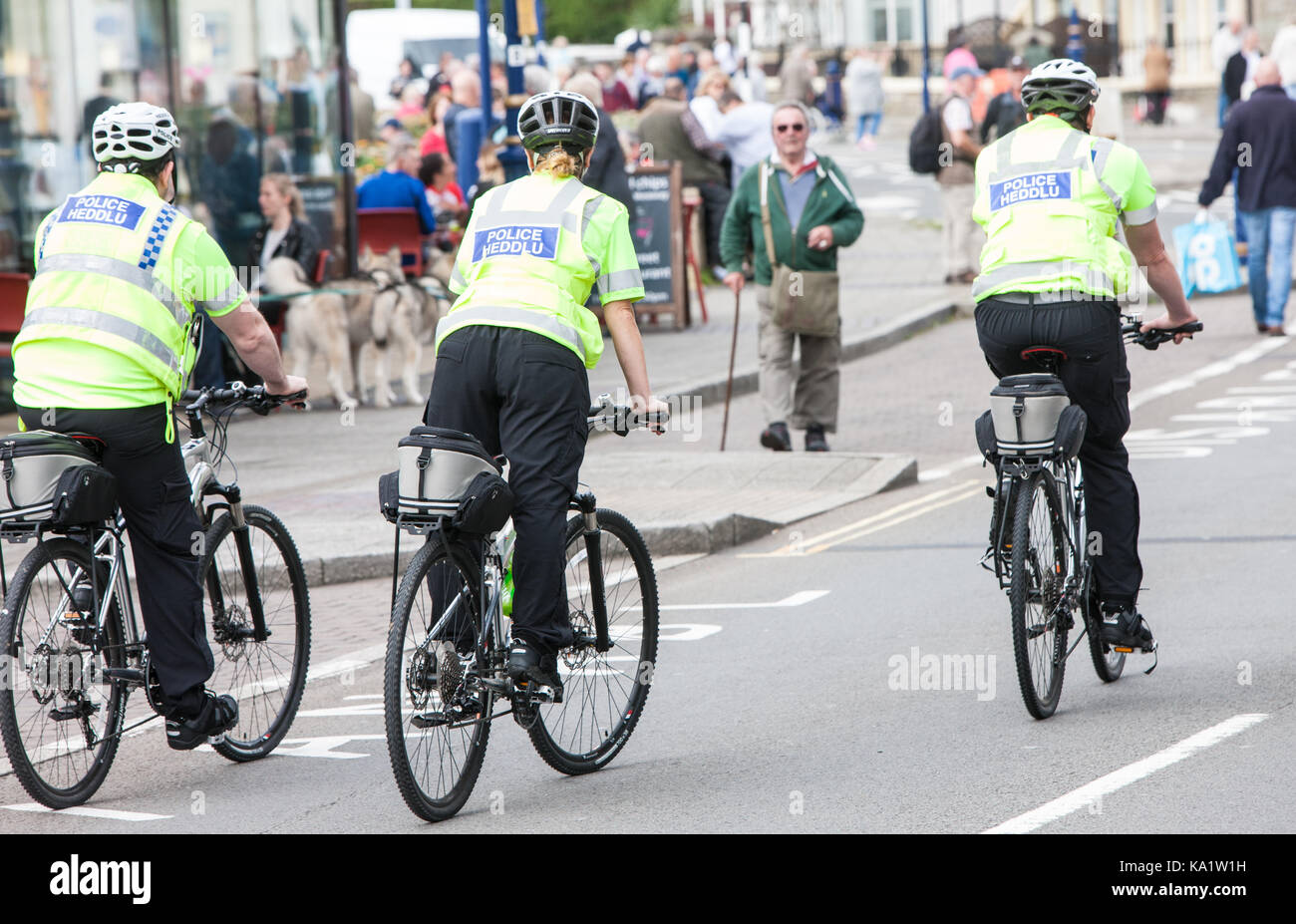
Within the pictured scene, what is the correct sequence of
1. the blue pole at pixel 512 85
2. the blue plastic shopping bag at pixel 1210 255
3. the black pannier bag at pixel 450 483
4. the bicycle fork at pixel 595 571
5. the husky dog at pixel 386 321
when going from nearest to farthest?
the black pannier bag at pixel 450 483 < the bicycle fork at pixel 595 571 < the husky dog at pixel 386 321 < the blue pole at pixel 512 85 < the blue plastic shopping bag at pixel 1210 255

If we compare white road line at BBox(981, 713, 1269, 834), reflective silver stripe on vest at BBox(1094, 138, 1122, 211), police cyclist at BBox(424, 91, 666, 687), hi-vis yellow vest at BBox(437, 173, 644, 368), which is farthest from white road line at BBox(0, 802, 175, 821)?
reflective silver stripe on vest at BBox(1094, 138, 1122, 211)

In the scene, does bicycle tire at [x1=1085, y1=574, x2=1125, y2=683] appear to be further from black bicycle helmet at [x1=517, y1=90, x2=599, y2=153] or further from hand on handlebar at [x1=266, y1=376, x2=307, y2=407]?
hand on handlebar at [x1=266, y1=376, x2=307, y2=407]

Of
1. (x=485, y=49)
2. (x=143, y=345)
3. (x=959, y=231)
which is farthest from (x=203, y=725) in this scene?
(x=959, y=231)

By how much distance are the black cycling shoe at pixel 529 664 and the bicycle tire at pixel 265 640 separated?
1086 mm

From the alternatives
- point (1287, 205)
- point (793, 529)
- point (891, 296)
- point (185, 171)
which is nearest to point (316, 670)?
point (793, 529)

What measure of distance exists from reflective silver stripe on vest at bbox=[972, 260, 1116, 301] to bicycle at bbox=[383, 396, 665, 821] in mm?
1417

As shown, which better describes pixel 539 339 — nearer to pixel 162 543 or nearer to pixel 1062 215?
pixel 162 543

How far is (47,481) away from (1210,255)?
45.8 feet

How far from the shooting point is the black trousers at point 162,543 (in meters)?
5.72

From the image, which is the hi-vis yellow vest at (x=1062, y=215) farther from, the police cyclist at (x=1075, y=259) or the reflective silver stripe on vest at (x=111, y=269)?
the reflective silver stripe on vest at (x=111, y=269)

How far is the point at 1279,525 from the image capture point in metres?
9.61

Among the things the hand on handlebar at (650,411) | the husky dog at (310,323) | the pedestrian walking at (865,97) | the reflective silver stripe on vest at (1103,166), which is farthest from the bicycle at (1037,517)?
the pedestrian walking at (865,97)

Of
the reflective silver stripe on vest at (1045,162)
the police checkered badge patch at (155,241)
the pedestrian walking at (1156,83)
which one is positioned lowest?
the police checkered badge patch at (155,241)

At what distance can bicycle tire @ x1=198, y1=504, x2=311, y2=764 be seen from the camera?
625 centimetres
